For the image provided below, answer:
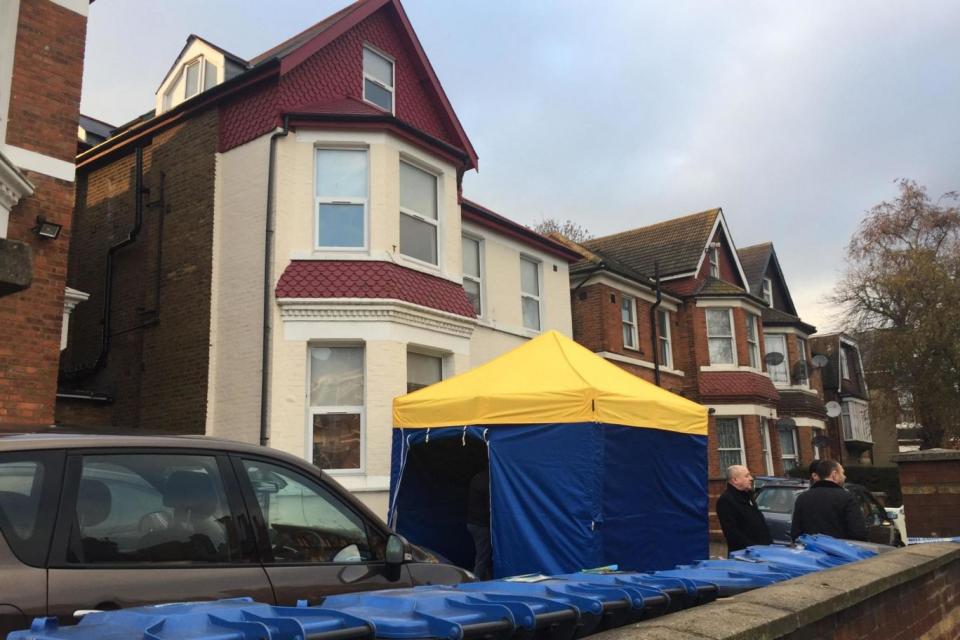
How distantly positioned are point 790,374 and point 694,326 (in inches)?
290

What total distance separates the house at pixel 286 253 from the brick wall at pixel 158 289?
38mm

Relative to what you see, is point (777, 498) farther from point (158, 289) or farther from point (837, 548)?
point (158, 289)

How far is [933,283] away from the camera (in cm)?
2684

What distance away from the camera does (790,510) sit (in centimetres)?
1274

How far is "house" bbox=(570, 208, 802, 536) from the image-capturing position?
20922 mm

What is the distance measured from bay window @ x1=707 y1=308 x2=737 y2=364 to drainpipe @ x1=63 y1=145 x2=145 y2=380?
55.9ft

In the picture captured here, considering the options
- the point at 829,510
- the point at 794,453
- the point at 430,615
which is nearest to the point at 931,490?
the point at 829,510

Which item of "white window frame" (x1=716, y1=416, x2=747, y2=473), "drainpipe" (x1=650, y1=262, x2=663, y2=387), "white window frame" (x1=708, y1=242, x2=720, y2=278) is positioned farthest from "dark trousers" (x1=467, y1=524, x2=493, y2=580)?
"white window frame" (x1=708, y1=242, x2=720, y2=278)

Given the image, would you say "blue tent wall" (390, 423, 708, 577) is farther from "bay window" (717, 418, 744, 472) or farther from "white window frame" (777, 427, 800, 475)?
"white window frame" (777, 427, 800, 475)

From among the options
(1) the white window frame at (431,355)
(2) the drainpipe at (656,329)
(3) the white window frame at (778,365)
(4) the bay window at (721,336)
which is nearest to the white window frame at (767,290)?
(3) the white window frame at (778,365)

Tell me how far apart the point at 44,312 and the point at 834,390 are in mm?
37436

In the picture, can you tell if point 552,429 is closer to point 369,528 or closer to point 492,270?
point 369,528

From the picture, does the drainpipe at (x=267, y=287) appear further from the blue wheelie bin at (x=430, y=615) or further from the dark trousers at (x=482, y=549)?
the blue wheelie bin at (x=430, y=615)

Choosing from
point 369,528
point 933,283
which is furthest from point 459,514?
point 933,283
